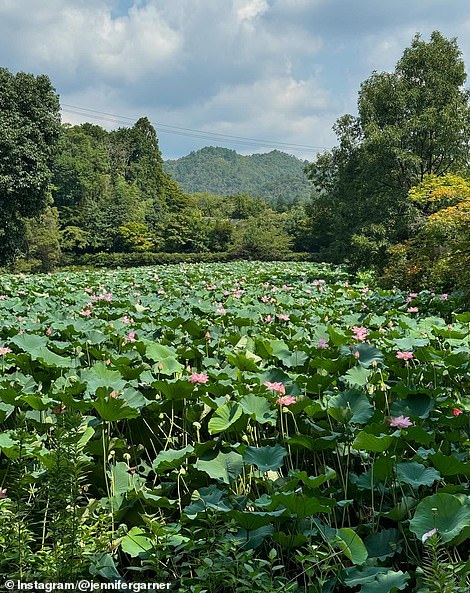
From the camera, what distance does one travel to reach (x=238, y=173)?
16412cm

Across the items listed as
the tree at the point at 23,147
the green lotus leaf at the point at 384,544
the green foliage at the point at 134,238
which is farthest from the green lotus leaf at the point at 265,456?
the green foliage at the point at 134,238

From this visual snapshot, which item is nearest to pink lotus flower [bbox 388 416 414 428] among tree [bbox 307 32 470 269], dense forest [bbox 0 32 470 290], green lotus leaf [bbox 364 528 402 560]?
green lotus leaf [bbox 364 528 402 560]

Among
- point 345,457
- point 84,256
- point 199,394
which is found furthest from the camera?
point 84,256

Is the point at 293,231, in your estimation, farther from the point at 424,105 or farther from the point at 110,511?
the point at 110,511

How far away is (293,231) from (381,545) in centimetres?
3789

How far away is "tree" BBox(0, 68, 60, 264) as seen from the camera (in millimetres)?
16531

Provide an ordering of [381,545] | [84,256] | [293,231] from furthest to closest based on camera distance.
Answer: [293,231] → [84,256] → [381,545]

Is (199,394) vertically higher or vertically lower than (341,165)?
lower

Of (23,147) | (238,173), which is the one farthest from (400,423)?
(238,173)

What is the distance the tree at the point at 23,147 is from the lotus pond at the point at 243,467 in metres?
14.9

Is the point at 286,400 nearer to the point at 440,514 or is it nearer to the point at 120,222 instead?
the point at 440,514

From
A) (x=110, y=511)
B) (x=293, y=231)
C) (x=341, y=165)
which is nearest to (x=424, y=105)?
(x=341, y=165)

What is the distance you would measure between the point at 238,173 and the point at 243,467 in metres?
166

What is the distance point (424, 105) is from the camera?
17094 millimetres
